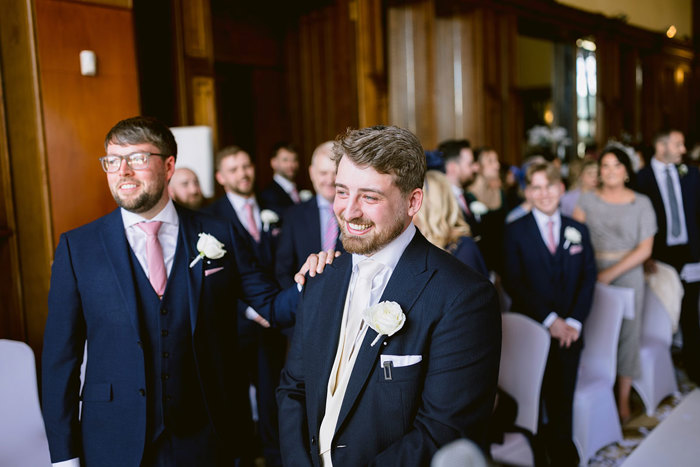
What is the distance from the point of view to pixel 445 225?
3.28m

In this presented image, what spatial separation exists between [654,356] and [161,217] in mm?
3859

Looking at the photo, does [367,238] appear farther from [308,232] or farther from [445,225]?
[308,232]

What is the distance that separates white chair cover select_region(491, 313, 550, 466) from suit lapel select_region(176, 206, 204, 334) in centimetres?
176

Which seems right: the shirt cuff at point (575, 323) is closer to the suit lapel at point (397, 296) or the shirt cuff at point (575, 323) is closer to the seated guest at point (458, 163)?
the seated guest at point (458, 163)

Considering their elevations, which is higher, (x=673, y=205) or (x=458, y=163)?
(x=458, y=163)

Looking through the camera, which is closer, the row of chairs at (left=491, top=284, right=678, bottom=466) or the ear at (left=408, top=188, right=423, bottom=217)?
the ear at (left=408, top=188, right=423, bottom=217)

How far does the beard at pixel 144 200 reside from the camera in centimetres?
212

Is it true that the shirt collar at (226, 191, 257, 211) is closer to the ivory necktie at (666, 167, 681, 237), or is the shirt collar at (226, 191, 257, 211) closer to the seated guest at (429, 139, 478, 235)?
the seated guest at (429, 139, 478, 235)

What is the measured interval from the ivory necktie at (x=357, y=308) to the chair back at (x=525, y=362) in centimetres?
162

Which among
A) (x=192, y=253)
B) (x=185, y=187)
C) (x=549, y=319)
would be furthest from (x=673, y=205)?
(x=192, y=253)

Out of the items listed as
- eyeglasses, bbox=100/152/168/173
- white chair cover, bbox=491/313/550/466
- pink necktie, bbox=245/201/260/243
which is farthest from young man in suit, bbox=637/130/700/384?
eyeglasses, bbox=100/152/168/173

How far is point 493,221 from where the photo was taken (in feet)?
18.0

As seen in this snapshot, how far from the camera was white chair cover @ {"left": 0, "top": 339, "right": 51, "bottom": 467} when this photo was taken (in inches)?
96.8

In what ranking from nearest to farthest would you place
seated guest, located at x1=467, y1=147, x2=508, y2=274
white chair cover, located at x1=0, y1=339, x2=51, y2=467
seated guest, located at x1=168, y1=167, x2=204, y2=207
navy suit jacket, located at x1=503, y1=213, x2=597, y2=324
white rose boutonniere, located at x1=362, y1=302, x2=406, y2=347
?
white rose boutonniere, located at x1=362, y1=302, x2=406, y2=347 < white chair cover, located at x1=0, y1=339, x2=51, y2=467 < navy suit jacket, located at x1=503, y1=213, x2=597, y2=324 < seated guest, located at x1=168, y1=167, x2=204, y2=207 < seated guest, located at x1=467, y1=147, x2=508, y2=274
